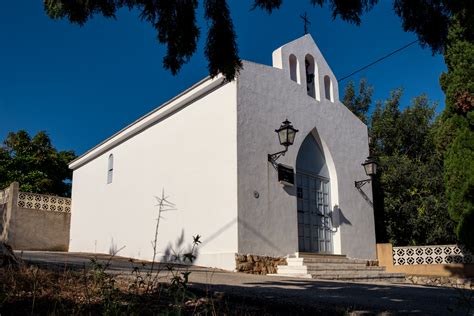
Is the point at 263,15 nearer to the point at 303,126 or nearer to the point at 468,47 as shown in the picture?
the point at 303,126

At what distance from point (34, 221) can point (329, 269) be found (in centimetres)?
1044

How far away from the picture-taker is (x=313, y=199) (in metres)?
11.2

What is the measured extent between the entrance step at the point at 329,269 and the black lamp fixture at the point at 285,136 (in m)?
2.15

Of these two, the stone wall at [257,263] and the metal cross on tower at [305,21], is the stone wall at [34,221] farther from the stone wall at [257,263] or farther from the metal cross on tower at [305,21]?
the metal cross on tower at [305,21]

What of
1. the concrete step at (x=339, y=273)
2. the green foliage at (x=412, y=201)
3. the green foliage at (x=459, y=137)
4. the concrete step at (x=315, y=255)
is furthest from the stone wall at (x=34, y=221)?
the green foliage at (x=459, y=137)

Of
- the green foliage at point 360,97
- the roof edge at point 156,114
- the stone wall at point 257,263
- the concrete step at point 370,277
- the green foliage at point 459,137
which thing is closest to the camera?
the stone wall at point 257,263

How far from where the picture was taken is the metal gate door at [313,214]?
35.1ft

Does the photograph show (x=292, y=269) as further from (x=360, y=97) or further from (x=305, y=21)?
(x=360, y=97)

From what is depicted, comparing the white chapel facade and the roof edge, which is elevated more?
the roof edge

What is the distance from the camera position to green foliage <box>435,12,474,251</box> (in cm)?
1021

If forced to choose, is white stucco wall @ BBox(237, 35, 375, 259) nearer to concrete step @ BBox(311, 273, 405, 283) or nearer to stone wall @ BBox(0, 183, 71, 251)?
concrete step @ BBox(311, 273, 405, 283)

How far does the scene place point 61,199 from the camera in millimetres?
15992

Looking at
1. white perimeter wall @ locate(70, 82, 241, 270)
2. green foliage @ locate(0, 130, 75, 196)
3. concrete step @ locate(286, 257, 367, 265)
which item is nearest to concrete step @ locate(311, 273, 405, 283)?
concrete step @ locate(286, 257, 367, 265)

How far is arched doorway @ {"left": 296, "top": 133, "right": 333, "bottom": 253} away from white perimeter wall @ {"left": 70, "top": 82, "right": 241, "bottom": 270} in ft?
7.77
